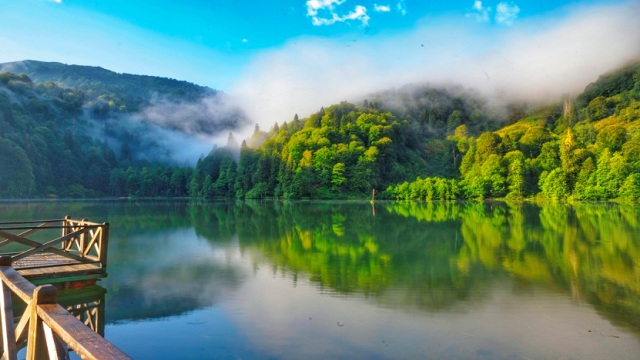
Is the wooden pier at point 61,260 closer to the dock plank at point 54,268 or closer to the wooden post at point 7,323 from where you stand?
the dock plank at point 54,268

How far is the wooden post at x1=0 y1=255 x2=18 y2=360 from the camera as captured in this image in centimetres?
463

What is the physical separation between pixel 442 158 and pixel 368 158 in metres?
34.2

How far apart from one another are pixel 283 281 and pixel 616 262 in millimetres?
14394

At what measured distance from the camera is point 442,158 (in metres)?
135

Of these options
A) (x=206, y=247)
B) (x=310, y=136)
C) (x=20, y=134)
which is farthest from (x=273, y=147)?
(x=206, y=247)

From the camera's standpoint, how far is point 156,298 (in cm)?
1308

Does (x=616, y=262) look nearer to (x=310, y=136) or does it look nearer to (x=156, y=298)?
(x=156, y=298)

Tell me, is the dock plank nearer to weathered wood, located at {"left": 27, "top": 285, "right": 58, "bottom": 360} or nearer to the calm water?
the calm water

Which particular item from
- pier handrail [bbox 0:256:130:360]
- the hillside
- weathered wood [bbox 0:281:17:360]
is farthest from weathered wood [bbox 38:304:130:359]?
the hillside

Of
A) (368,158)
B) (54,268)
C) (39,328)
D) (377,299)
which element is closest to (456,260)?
(377,299)

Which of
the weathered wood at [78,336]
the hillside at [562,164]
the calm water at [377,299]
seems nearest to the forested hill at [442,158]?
the hillside at [562,164]

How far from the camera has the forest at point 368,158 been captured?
88.2 metres

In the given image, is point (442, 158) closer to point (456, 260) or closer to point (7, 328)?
point (456, 260)

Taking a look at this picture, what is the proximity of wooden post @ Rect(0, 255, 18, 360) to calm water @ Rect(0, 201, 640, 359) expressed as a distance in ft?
12.4
